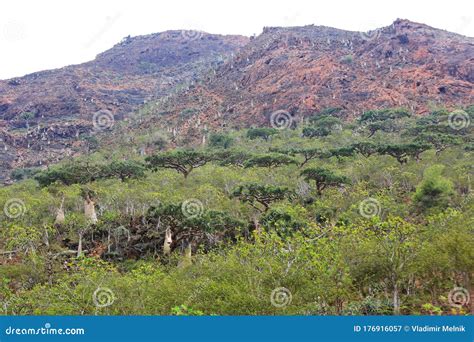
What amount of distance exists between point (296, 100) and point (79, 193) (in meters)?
74.2

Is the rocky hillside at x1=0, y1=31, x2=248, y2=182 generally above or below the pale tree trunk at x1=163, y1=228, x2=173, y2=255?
above

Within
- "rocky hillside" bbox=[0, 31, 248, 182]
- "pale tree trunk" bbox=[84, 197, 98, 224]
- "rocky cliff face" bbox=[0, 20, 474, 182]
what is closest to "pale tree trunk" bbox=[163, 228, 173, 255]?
"pale tree trunk" bbox=[84, 197, 98, 224]

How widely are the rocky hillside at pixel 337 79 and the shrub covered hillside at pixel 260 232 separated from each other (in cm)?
2461

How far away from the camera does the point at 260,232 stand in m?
24.5

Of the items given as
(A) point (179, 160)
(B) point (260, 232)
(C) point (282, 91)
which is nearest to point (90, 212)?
(A) point (179, 160)

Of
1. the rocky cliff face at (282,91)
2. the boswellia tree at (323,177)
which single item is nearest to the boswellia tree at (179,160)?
the boswellia tree at (323,177)

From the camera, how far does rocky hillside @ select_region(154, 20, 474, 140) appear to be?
323 feet

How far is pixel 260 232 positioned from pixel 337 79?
88.5m

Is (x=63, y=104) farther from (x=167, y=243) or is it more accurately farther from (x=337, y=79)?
(x=167, y=243)

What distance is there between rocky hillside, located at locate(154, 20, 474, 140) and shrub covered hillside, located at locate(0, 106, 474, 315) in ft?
80.7

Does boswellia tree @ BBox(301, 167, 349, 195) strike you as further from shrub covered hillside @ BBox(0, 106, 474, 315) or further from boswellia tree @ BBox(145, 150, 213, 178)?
boswellia tree @ BBox(145, 150, 213, 178)

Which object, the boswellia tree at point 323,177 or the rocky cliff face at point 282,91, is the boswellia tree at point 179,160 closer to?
the boswellia tree at point 323,177

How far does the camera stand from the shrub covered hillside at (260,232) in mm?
16203

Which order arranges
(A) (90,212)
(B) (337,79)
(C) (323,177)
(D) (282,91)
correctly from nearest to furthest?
(A) (90,212) → (C) (323,177) → (B) (337,79) → (D) (282,91)
